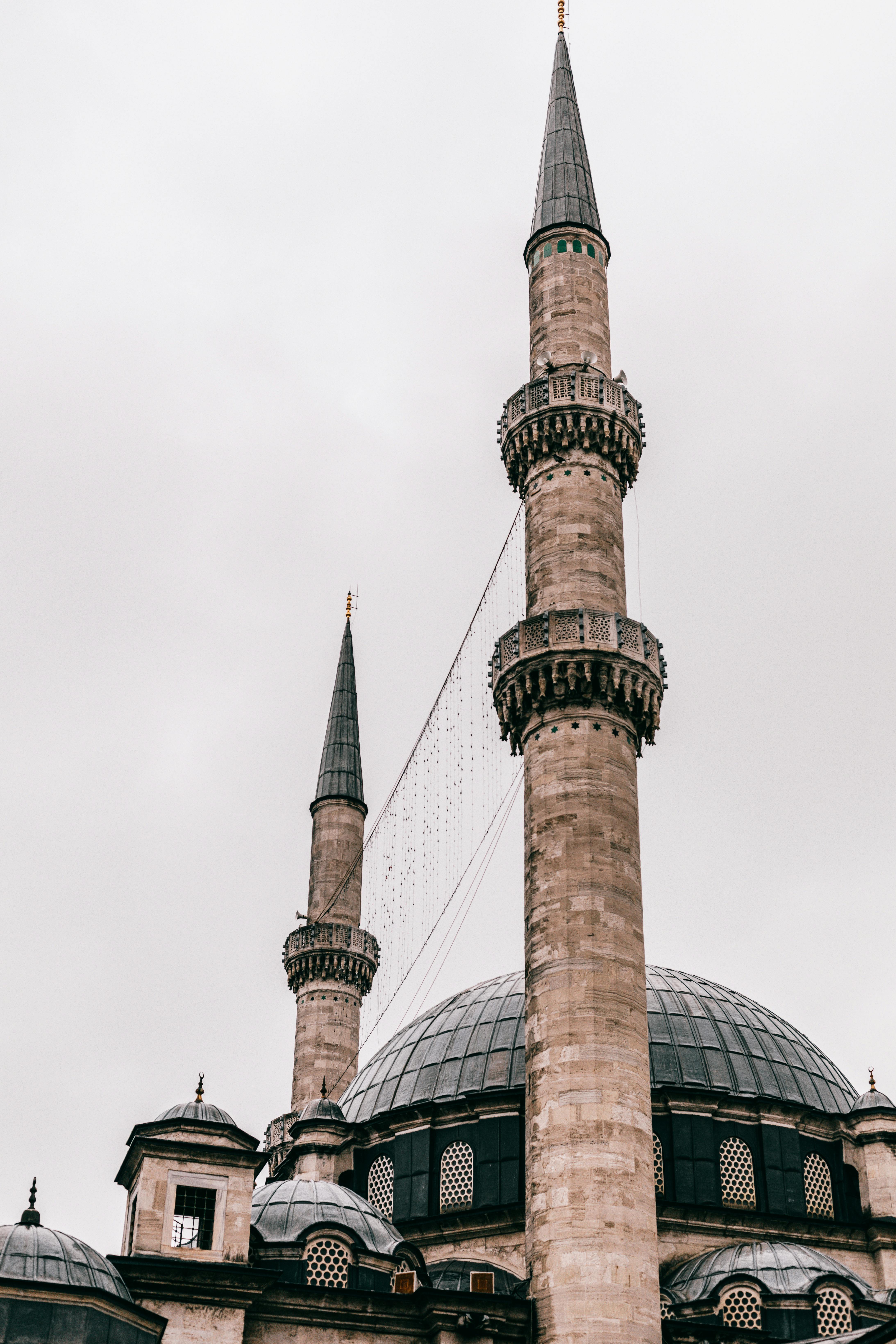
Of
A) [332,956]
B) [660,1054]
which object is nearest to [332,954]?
[332,956]

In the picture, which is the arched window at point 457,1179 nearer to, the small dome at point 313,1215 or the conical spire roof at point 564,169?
the small dome at point 313,1215

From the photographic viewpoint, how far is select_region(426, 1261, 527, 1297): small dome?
94.3 ft

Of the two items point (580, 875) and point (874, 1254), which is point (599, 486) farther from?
point (874, 1254)

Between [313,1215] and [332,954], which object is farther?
[332,954]

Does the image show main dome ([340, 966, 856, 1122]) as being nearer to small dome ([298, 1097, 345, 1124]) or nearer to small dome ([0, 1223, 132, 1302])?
small dome ([298, 1097, 345, 1124])

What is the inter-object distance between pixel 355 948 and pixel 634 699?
17.0 metres

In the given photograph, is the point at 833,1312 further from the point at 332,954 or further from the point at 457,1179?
the point at 332,954

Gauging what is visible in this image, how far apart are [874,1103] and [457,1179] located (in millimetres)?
8544

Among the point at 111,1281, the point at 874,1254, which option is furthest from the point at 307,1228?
the point at 874,1254

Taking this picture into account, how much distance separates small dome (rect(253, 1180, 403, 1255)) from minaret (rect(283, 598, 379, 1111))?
12.6 m

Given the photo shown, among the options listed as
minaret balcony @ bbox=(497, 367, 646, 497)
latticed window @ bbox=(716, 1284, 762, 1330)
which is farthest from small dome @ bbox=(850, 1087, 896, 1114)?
minaret balcony @ bbox=(497, 367, 646, 497)

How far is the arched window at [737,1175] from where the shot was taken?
30750mm

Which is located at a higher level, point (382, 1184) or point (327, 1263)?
point (382, 1184)

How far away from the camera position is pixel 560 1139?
78.4 ft
